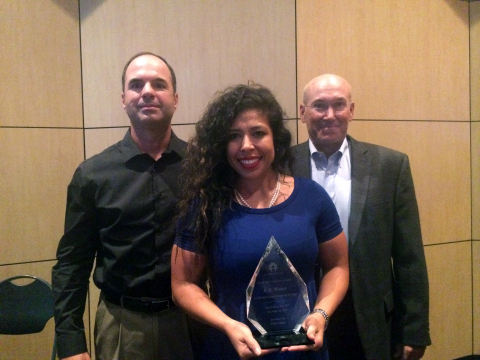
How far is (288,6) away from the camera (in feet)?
8.34

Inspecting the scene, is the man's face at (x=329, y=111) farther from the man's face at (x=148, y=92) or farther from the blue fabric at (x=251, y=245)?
the man's face at (x=148, y=92)

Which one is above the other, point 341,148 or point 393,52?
point 393,52

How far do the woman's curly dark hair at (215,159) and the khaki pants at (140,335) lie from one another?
554mm

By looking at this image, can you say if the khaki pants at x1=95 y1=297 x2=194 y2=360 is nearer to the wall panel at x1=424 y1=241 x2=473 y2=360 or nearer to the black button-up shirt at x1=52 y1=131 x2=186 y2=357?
the black button-up shirt at x1=52 y1=131 x2=186 y2=357

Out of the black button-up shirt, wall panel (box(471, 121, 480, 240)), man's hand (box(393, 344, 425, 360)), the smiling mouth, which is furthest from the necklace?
wall panel (box(471, 121, 480, 240))

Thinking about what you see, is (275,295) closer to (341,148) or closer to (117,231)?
(117,231)

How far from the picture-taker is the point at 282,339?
→ 1123 mm

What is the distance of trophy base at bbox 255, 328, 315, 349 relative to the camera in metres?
1.10

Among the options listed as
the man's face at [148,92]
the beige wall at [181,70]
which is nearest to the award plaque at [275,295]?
the man's face at [148,92]

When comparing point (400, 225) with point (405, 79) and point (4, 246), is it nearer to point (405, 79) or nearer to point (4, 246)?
point (405, 79)

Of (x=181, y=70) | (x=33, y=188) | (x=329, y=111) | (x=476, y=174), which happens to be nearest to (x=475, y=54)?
(x=476, y=174)

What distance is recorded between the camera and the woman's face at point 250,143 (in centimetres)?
128

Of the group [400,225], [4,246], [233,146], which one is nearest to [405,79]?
[400,225]

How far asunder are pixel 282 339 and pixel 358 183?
89cm
